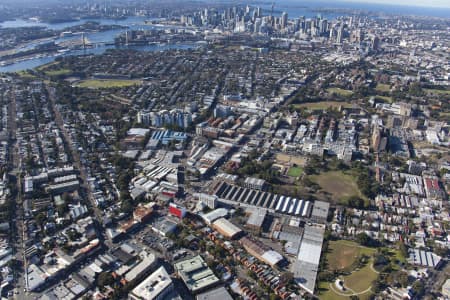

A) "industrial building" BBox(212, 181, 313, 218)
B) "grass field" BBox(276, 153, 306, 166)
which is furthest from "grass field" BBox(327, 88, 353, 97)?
"industrial building" BBox(212, 181, 313, 218)

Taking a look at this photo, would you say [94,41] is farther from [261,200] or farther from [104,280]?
[104,280]

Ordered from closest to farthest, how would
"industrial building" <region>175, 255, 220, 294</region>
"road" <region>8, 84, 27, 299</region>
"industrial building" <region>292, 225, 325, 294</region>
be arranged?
"industrial building" <region>175, 255, 220, 294</region> → "road" <region>8, 84, 27, 299</region> → "industrial building" <region>292, 225, 325, 294</region>

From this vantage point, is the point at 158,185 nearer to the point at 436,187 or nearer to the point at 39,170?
the point at 39,170

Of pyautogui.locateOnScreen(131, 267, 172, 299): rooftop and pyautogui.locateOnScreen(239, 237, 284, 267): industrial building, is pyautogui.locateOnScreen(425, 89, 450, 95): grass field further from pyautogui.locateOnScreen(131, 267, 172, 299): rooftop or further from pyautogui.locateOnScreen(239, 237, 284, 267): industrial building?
pyautogui.locateOnScreen(131, 267, 172, 299): rooftop

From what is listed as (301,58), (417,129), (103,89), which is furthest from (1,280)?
(301,58)

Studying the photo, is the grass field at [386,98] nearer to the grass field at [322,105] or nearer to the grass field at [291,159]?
the grass field at [322,105]

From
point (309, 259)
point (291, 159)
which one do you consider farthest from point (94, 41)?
point (309, 259)
